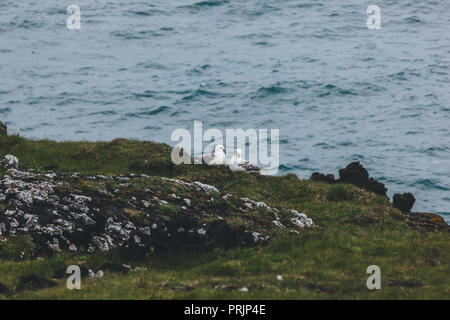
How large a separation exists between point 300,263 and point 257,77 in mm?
61393

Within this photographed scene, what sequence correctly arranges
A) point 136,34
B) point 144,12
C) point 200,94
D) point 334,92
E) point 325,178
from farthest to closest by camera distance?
point 144,12
point 136,34
point 200,94
point 334,92
point 325,178

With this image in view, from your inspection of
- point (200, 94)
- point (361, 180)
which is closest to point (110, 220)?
point (361, 180)

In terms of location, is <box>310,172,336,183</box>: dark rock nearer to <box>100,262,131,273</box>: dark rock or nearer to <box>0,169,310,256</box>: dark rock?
<box>0,169,310,256</box>: dark rock

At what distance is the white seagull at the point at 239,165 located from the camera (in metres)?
33.9

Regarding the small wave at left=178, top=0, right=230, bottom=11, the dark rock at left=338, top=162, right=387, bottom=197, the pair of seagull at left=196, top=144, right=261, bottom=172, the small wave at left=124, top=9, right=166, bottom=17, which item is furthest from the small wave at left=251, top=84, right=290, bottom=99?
the small wave at left=124, top=9, right=166, bottom=17

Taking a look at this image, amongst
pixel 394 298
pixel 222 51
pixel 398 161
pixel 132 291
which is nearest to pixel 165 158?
pixel 132 291

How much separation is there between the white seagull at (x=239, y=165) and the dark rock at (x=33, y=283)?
1719 cm

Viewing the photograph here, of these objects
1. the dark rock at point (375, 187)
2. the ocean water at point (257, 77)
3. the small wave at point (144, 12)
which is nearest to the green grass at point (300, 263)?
the dark rock at point (375, 187)

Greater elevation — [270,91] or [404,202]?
[270,91]

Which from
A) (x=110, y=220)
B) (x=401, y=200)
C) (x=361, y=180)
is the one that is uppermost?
(x=110, y=220)

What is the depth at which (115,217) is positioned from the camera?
74.6 feet

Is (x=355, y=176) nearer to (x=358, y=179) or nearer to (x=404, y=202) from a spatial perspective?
(x=358, y=179)

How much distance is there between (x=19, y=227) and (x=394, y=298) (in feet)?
46.2

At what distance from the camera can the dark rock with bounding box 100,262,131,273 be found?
19984 millimetres
